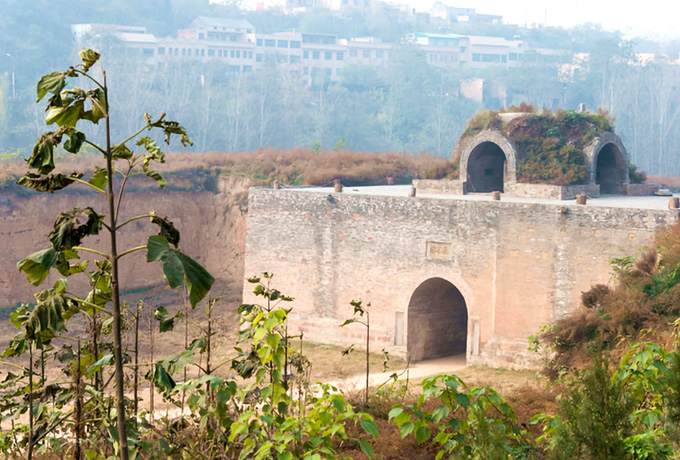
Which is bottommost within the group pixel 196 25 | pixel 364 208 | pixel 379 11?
pixel 364 208

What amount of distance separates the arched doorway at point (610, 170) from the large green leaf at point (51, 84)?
58.9 ft

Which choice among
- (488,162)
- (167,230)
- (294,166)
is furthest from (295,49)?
(167,230)

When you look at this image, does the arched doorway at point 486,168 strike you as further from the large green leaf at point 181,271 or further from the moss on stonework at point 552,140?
the large green leaf at point 181,271

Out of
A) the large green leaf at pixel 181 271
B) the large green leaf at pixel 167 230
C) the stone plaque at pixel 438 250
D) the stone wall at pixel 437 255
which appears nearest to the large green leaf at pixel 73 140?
the large green leaf at pixel 167 230

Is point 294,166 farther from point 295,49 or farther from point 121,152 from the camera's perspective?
point 295,49

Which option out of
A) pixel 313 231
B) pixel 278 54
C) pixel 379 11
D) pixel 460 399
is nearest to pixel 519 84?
pixel 278 54

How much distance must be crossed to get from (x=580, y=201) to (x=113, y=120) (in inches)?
1649

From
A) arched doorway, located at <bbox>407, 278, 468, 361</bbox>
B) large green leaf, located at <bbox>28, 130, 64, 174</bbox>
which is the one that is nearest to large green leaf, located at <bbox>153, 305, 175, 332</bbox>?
large green leaf, located at <bbox>28, 130, 64, 174</bbox>

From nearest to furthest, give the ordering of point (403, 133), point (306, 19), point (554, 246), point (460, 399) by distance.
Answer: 1. point (460, 399)
2. point (554, 246)
3. point (403, 133)
4. point (306, 19)

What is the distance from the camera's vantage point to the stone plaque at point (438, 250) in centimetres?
1619

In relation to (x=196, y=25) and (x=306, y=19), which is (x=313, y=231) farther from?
(x=306, y=19)

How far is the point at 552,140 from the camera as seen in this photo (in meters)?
18.8

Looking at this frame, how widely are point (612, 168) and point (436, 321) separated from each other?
6.38 meters

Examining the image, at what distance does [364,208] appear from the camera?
17125 millimetres
